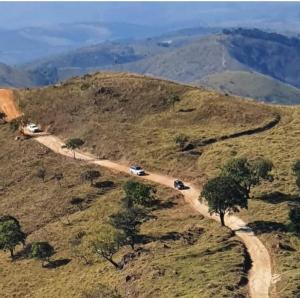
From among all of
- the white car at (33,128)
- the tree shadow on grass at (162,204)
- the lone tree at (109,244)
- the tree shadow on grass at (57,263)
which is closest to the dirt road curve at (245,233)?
the tree shadow on grass at (162,204)

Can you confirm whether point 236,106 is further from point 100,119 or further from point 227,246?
point 227,246

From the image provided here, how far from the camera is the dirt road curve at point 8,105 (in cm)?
15623

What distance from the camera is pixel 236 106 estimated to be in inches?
5576

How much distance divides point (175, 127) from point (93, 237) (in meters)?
54.4

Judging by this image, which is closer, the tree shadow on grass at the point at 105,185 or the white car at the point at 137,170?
the tree shadow on grass at the point at 105,185

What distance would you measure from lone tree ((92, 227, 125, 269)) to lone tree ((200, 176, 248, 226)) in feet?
43.8

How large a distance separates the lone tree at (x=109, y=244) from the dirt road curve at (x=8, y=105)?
83485 mm

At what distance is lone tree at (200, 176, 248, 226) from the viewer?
80.4m

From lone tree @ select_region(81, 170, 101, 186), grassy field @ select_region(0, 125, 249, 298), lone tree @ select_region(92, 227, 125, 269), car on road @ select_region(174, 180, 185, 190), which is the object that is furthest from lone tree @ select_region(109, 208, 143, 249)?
lone tree @ select_region(81, 170, 101, 186)

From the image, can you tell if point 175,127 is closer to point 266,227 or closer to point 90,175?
point 90,175

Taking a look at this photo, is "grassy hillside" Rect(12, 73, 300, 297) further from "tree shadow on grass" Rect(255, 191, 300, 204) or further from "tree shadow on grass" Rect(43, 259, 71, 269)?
"tree shadow on grass" Rect(43, 259, 71, 269)

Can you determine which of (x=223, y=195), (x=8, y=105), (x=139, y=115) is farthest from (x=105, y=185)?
(x=8, y=105)

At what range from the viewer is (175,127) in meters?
135

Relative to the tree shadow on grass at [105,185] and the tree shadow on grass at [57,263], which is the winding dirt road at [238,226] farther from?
the tree shadow on grass at [57,263]
